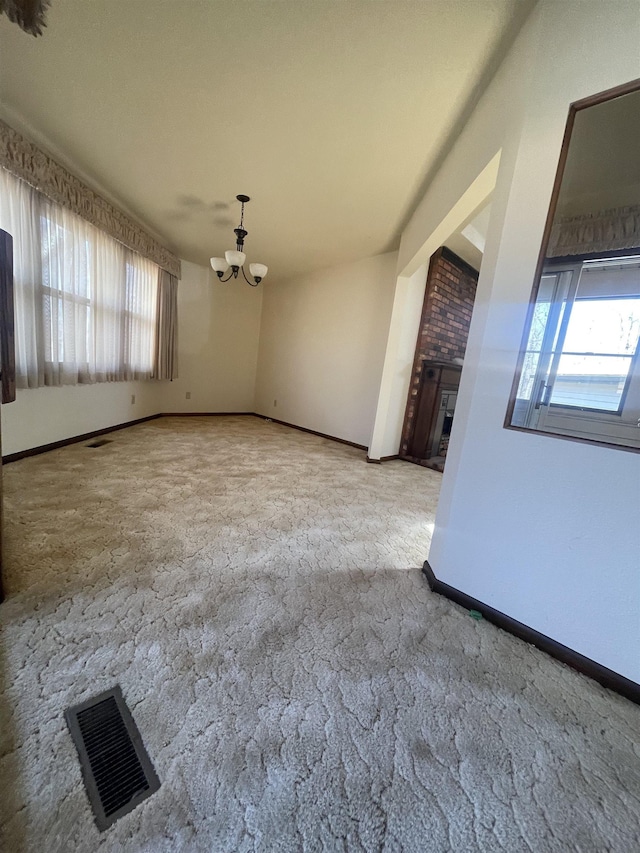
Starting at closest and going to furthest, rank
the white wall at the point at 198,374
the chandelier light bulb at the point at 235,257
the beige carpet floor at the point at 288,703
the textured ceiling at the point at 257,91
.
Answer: the beige carpet floor at the point at 288,703 → the textured ceiling at the point at 257,91 → the chandelier light bulb at the point at 235,257 → the white wall at the point at 198,374

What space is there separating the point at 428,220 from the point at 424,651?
9.23ft

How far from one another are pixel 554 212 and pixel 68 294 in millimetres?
3674

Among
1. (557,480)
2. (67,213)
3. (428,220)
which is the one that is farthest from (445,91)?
(67,213)

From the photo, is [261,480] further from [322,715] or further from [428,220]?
[428,220]

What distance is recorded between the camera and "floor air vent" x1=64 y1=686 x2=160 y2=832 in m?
0.70

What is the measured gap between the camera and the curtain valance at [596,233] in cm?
119

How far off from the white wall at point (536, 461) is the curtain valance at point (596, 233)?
10 cm

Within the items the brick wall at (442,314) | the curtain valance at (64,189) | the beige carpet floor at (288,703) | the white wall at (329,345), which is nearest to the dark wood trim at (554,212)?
the beige carpet floor at (288,703)

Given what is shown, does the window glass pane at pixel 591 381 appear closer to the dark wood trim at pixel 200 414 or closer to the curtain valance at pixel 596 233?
the curtain valance at pixel 596 233

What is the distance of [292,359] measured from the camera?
17.4 feet

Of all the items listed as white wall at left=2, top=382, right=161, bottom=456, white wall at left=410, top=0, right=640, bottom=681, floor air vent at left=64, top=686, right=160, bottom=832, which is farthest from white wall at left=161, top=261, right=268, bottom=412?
floor air vent at left=64, top=686, right=160, bottom=832

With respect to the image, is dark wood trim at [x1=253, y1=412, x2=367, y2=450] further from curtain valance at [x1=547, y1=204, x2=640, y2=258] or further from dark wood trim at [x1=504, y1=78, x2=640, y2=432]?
curtain valance at [x1=547, y1=204, x2=640, y2=258]

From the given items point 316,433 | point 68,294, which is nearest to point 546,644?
point 316,433

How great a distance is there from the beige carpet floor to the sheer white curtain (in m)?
1.51
